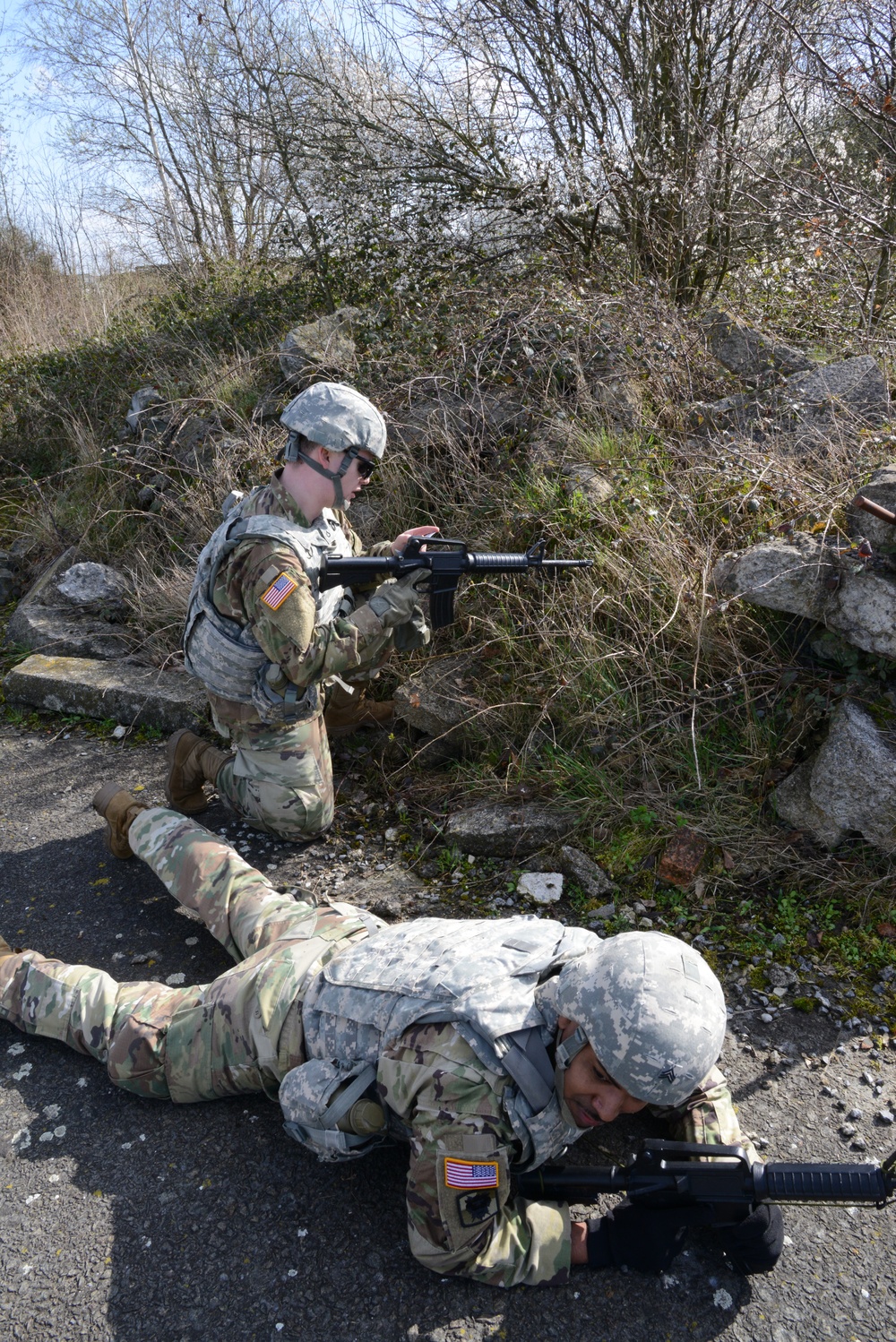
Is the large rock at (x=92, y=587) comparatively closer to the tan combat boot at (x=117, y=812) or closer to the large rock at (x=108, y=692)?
the large rock at (x=108, y=692)

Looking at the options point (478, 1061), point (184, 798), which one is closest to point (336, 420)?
point (184, 798)

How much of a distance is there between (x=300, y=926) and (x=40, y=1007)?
2.63 feet

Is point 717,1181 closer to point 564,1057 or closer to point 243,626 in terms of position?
point 564,1057

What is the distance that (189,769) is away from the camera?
3807mm

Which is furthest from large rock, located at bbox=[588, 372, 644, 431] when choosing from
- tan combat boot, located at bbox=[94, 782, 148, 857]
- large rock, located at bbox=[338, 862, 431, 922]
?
tan combat boot, located at bbox=[94, 782, 148, 857]

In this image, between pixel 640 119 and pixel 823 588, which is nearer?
pixel 823 588

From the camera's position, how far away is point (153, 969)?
298cm

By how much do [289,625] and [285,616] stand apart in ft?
0.12

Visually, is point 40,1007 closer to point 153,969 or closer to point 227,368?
point 153,969

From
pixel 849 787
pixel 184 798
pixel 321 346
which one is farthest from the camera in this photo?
pixel 321 346

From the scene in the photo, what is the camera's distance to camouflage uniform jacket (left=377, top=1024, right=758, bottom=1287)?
1893mm

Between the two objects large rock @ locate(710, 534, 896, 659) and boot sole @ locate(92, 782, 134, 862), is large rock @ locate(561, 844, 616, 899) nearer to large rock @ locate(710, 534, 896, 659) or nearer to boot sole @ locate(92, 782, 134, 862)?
large rock @ locate(710, 534, 896, 659)

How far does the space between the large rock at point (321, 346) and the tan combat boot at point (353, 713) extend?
2.49m

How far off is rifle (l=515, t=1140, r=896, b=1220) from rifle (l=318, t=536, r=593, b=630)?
7.00ft
